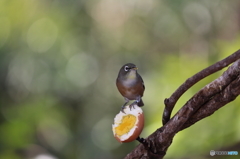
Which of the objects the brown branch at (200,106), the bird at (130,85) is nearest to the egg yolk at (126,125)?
the brown branch at (200,106)

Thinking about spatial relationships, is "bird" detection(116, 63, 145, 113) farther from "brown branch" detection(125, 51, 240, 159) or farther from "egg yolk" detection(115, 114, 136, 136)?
"brown branch" detection(125, 51, 240, 159)

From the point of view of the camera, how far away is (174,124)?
1.35 metres

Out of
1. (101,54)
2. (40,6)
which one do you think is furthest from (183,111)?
(40,6)

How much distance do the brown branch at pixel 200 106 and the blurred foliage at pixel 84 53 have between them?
2.07 meters

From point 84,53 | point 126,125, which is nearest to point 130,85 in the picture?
point 126,125

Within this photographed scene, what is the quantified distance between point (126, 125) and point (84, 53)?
258cm

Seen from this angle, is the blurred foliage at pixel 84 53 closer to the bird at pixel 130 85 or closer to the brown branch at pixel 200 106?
the bird at pixel 130 85

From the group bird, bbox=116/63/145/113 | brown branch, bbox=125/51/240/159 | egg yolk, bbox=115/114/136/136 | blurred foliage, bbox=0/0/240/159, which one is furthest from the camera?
blurred foliage, bbox=0/0/240/159

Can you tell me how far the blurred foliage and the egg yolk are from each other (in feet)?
6.17

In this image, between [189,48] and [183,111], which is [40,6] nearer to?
[189,48]

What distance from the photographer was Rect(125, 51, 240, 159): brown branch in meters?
1.27

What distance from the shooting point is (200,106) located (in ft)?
4.35

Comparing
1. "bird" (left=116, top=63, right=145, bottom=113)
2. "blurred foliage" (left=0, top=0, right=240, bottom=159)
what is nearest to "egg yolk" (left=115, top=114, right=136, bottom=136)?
"bird" (left=116, top=63, right=145, bottom=113)

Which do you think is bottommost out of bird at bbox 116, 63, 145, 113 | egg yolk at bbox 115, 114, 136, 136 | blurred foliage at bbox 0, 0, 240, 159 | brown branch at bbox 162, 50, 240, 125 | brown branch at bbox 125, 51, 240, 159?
brown branch at bbox 125, 51, 240, 159
